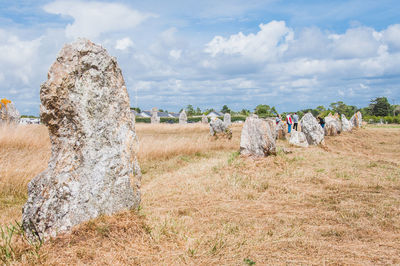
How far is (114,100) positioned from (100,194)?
1.36m

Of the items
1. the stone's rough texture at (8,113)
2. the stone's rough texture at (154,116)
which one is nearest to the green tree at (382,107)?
the stone's rough texture at (154,116)

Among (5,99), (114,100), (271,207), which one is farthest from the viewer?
(5,99)

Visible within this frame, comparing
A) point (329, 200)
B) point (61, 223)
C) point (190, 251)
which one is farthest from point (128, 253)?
point (329, 200)

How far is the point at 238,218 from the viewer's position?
5367 millimetres

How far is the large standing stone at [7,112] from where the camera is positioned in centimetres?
1577

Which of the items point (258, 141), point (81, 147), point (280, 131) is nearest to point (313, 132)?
point (280, 131)

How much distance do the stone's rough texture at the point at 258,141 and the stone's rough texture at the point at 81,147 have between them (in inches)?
232

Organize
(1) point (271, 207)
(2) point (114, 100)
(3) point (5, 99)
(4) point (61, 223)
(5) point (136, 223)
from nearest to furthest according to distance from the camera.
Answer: (4) point (61, 223) → (5) point (136, 223) → (2) point (114, 100) → (1) point (271, 207) → (3) point (5, 99)

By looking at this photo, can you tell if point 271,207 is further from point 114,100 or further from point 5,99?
point 5,99

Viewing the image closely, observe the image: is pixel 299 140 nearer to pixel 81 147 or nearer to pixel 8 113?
pixel 81 147

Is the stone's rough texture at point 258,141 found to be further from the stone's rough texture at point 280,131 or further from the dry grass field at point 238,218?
the stone's rough texture at point 280,131

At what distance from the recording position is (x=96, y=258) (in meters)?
3.75

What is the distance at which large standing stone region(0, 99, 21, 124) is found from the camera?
1577cm

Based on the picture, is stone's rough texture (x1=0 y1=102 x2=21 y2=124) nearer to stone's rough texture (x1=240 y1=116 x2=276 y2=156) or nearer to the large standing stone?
the large standing stone
